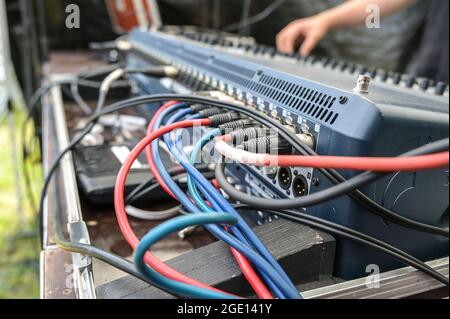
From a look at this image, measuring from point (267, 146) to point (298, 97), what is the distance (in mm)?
76

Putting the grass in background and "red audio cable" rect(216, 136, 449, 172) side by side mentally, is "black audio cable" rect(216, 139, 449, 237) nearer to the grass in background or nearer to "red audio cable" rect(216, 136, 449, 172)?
"red audio cable" rect(216, 136, 449, 172)

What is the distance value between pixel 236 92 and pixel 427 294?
0.30 m

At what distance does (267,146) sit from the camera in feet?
1.15

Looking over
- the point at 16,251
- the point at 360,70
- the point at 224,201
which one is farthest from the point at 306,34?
the point at 16,251

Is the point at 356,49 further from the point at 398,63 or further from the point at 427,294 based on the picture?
the point at 427,294

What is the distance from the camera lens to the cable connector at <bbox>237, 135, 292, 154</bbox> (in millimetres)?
342

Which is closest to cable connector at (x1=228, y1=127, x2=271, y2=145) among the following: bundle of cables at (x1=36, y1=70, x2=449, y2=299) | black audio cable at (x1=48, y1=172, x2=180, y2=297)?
bundle of cables at (x1=36, y1=70, x2=449, y2=299)

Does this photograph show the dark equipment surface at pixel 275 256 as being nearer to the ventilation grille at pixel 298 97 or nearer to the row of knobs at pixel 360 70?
the ventilation grille at pixel 298 97

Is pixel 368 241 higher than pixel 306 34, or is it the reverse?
pixel 306 34

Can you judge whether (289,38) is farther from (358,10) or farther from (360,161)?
(360,161)

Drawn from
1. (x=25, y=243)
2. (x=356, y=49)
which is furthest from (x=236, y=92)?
(x=25, y=243)

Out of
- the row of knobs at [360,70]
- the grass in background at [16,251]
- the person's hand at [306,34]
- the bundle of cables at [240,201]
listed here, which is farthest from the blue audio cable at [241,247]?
the grass in background at [16,251]
